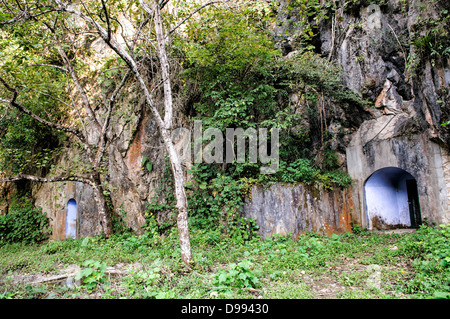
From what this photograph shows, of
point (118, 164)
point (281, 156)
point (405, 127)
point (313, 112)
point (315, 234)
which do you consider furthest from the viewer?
point (313, 112)

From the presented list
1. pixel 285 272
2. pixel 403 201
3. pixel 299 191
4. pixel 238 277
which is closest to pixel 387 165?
pixel 403 201

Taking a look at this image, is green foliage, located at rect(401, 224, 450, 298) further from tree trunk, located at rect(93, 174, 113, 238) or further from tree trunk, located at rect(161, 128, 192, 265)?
tree trunk, located at rect(93, 174, 113, 238)

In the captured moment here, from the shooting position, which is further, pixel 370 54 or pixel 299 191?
pixel 370 54

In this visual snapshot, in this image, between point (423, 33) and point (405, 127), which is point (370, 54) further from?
point (405, 127)

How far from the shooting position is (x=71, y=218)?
39.0ft

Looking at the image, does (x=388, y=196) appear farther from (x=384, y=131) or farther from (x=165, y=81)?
(x=165, y=81)

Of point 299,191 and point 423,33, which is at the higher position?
point 423,33

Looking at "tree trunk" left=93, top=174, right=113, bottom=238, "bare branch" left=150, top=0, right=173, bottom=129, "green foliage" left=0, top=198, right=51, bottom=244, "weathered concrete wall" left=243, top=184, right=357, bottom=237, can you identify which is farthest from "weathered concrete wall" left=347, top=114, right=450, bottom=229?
"green foliage" left=0, top=198, right=51, bottom=244

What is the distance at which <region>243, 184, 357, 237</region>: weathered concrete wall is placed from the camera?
311 inches

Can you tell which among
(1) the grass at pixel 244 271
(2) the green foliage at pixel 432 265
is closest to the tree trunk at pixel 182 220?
(1) the grass at pixel 244 271

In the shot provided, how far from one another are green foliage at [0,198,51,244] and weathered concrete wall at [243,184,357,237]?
10193 millimetres

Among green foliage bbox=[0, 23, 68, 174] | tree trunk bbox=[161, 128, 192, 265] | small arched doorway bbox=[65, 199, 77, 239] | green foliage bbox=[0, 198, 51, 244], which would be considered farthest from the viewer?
small arched doorway bbox=[65, 199, 77, 239]

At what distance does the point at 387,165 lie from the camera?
9.10 metres
